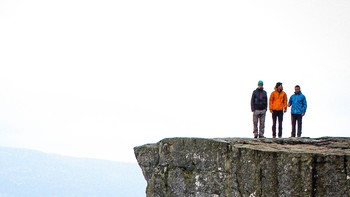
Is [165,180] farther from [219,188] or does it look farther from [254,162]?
[254,162]

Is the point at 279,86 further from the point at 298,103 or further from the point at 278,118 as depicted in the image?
the point at 278,118

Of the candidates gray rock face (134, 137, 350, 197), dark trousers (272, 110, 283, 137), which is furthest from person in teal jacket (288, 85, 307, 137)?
gray rock face (134, 137, 350, 197)

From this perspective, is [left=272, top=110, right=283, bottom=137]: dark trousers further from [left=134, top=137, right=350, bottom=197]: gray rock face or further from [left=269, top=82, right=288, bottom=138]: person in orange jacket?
[left=134, top=137, right=350, bottom=197]: gray rock face

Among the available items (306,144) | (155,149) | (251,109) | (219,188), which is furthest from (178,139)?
(251,109)

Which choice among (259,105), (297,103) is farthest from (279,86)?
(259,105)

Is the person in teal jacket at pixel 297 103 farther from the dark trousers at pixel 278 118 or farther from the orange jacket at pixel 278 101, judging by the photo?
the dark trousers at pixel 278 118

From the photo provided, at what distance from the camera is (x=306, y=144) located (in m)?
19.7

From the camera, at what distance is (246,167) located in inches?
657

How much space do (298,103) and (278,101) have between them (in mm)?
1118

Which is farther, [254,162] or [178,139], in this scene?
[178,139]

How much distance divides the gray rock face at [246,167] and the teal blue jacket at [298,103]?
3.94 metres

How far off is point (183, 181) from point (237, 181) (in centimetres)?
265

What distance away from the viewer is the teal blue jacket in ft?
81.7

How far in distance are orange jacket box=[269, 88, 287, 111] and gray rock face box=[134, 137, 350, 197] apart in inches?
170
